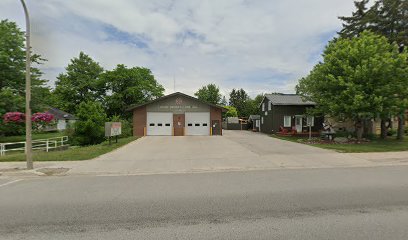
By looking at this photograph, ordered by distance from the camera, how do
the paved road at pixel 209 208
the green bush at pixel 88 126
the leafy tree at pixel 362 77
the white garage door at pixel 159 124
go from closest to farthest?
the paved road at pixel 209 208, the leafy tree at pixel 362 77, the green bush at pixel 88 126, the white garage door at pixel 159 124

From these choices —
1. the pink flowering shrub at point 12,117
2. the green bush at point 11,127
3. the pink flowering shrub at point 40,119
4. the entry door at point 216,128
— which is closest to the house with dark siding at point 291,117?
the entry door at point 216,128

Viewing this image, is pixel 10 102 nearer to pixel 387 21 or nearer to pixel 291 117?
pixel 291 117

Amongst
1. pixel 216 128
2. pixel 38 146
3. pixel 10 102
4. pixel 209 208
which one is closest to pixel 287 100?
pixel 216 128

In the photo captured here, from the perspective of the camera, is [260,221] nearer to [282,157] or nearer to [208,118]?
[282,157]

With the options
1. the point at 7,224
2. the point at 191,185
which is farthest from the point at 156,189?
the point at 7,224

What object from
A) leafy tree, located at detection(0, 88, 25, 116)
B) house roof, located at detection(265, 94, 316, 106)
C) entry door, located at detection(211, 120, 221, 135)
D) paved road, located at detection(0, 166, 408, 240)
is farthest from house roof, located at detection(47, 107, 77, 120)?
paved road, located at detection(0, 166, 408, 240)

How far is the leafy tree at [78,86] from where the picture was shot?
45062 mm

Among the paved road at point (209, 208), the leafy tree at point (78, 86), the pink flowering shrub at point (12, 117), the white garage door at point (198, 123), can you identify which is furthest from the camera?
the leafy tree at point (78, 86)

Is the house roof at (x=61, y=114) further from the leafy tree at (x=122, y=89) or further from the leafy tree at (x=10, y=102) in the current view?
the leafy tree at (x=10, y=102)

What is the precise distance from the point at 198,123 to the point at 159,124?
4.55 meters

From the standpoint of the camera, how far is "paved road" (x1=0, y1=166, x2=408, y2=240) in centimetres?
399

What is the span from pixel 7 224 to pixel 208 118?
25315 millimetres

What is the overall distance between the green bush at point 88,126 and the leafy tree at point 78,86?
23430 millimetres

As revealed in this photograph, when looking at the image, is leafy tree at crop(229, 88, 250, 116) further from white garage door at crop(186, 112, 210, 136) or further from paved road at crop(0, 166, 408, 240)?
paved road at crop(0, 166, 408, 240)
